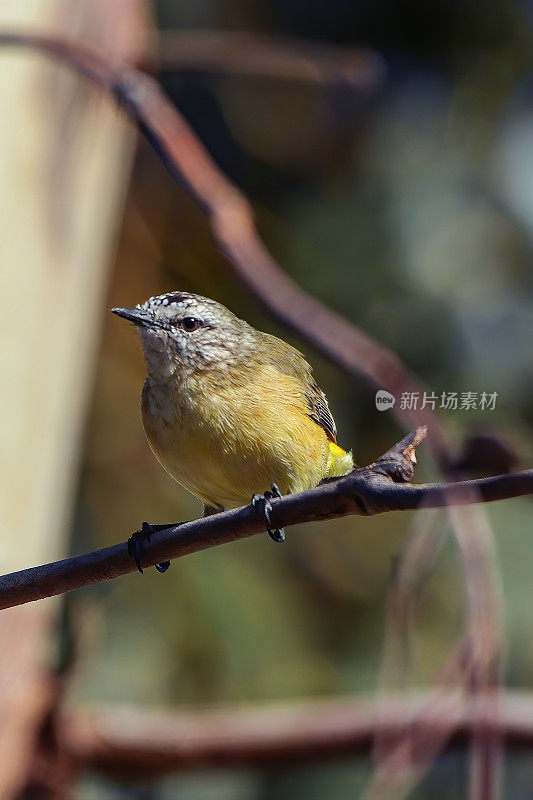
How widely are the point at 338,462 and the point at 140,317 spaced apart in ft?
1.00

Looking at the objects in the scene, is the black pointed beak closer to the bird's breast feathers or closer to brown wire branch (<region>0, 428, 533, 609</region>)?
the bird's breast feathers

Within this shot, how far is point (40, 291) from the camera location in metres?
2.35

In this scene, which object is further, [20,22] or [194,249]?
[194,249]

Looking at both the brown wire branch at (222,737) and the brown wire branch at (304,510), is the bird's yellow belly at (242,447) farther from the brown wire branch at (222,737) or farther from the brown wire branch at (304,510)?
the brown wire branch at (222,737)

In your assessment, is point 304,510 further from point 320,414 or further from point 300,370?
point 320,414

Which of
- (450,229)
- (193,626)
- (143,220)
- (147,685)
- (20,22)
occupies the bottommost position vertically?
(147,685)

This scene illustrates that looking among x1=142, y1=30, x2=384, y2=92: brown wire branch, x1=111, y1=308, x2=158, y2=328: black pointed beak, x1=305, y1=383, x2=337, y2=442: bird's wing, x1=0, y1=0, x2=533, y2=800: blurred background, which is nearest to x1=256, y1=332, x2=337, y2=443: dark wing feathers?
x1=305, y1=383, x2=337, y2=442: bird's wing

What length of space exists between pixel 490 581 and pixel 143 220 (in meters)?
2.98

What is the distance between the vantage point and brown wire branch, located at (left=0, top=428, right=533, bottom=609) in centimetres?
67

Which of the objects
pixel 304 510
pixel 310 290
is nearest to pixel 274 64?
pixel 310 290

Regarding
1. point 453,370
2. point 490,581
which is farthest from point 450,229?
point 490,581

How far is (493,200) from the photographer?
4.34m

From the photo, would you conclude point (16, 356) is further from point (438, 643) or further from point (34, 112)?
point (438, 643)

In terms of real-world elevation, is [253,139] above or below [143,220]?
above
